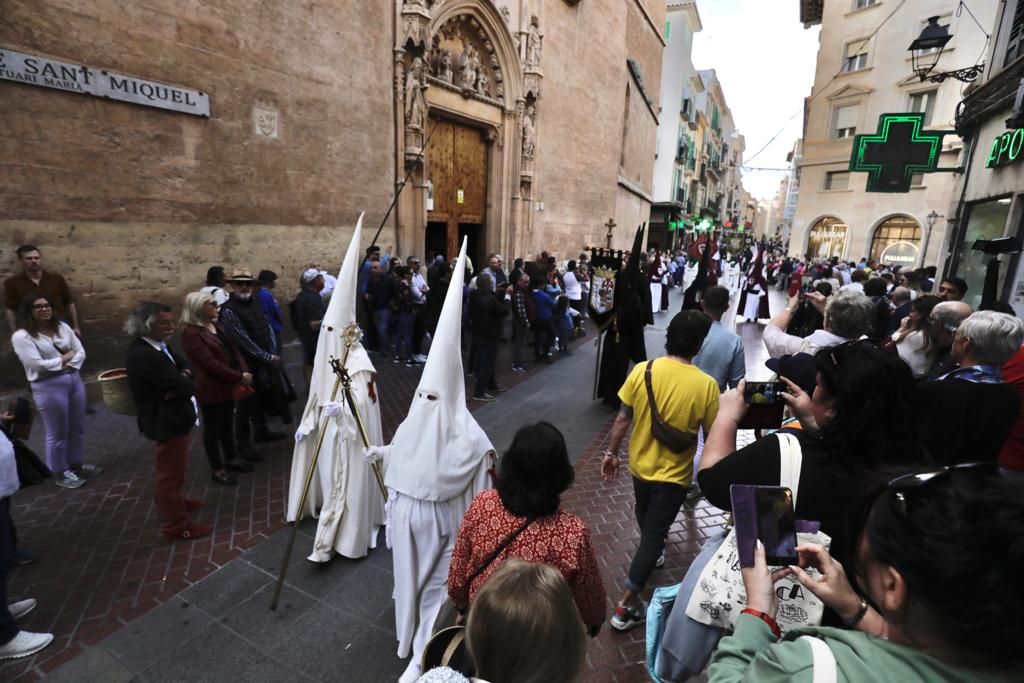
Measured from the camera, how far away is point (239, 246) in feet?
26.7

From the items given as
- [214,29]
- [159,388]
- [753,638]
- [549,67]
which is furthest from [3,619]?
[549,67]

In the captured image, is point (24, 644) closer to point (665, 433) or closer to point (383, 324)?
point (665, 433)

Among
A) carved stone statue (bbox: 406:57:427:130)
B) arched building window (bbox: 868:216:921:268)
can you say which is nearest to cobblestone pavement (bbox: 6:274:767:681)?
carved stone statue (bbox: 406:57:427:130)

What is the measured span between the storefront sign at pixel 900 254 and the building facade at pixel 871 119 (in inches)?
1.6

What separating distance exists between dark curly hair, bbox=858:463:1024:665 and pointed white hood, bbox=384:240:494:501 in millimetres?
1850

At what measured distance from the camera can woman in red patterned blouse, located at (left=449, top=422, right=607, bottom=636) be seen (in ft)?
6.01

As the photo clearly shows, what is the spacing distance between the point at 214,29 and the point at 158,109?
1.60 meters

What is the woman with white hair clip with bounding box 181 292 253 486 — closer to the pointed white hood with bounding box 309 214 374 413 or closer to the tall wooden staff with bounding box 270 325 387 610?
the pointed white hood with bounding box 309 214 374 413

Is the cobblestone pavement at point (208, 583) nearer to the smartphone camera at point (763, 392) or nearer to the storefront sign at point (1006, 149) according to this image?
the smartphone camera at point (763, 392)

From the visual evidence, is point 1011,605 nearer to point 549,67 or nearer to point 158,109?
point 158,109

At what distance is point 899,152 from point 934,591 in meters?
13.1

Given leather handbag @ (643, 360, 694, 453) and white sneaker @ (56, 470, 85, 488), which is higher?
leather handbag @ (643, 360, 694, 453)

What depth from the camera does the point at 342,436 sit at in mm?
3385

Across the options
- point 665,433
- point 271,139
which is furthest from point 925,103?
point 665,433
